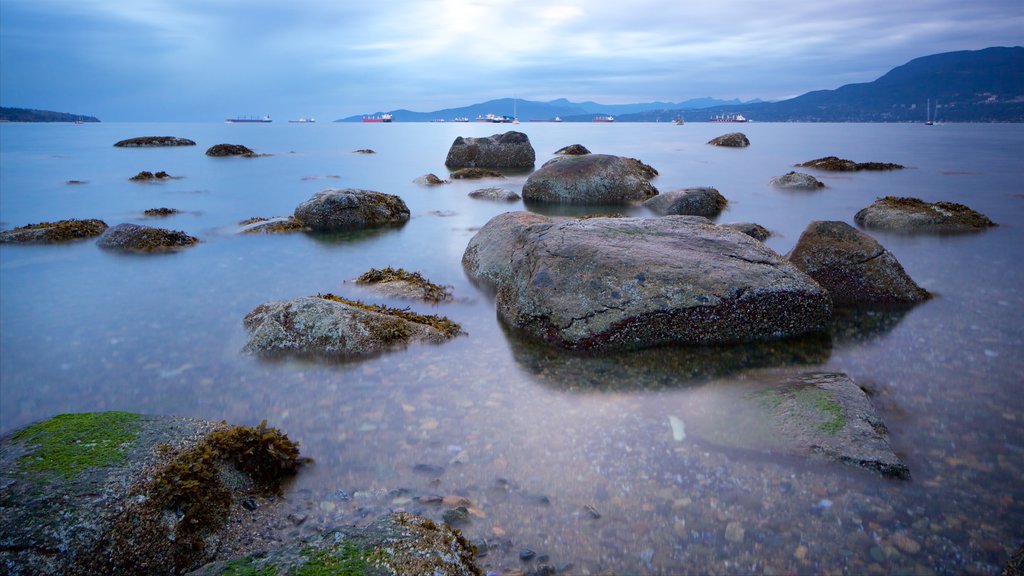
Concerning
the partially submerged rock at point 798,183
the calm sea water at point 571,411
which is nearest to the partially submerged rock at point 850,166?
the partially submerged rock at point 798,183

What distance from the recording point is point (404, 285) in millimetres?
9664

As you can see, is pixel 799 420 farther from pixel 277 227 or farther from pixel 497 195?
pixel 497 195

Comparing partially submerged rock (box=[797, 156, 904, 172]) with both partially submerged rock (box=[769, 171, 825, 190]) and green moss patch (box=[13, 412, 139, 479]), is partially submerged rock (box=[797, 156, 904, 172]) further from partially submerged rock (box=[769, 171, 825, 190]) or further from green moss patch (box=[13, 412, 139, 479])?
green moss patch (box=[13, 412, 139, 479])

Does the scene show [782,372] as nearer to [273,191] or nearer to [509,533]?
[509,533]

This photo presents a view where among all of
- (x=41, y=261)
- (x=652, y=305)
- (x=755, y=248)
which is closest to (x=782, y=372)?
(x=652, y=305)

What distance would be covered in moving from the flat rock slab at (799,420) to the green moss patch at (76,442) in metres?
4.24

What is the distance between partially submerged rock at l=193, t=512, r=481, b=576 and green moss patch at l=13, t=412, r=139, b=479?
49.9 inches

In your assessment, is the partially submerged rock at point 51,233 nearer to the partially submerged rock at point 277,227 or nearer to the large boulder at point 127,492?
the partially submerged rock at point 277,227

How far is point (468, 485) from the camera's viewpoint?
4.32 meters

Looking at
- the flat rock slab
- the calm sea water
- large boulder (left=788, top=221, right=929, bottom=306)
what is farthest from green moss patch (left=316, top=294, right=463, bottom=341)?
large boulder (left=788, top=221, right=929, bottom=306)

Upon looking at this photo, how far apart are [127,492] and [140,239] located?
11.9m

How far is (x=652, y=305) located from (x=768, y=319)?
4.93 ft

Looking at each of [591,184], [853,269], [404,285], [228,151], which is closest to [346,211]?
[404,285]

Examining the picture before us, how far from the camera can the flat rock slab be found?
14.8 ft
